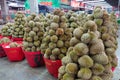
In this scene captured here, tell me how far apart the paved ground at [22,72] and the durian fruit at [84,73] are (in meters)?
1.21

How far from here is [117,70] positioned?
3.00 m

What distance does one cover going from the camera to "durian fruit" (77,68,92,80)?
165cm

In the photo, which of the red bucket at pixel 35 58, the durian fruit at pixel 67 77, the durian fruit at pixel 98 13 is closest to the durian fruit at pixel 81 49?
the durian fruit at pixel 67 77

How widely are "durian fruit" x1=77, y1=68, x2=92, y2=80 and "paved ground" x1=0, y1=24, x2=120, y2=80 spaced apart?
1213mm

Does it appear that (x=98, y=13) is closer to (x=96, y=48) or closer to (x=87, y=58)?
(x=96, y=48)

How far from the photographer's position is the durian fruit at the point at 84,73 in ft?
5.41

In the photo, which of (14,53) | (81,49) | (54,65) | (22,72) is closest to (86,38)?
(81,49)

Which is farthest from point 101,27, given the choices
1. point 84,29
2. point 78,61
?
point 78,61

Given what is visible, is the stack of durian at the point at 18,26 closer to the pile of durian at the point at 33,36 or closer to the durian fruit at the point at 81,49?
the pile of durian at the point at 33,36

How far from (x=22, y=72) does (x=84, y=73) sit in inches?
68.7

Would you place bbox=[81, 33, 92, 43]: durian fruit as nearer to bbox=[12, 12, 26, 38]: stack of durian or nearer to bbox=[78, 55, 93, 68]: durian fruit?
bbox=[78, 55, 93, 68]: durian fruit

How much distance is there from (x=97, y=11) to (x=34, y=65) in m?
1.65

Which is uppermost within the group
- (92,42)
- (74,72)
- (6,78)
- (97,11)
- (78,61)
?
(97,11)

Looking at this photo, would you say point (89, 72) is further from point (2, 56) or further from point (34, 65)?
point (2, 56)
